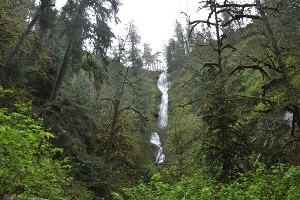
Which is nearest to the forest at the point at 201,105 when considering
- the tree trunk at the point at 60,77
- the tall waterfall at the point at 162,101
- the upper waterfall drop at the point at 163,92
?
the tree trunk at the point at 60,77

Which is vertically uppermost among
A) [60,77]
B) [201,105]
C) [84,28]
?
[84,28]

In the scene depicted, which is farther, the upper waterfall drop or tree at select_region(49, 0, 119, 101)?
the upper waterfall drop

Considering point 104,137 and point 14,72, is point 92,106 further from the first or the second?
point 14,72

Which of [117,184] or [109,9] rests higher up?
[109,9]

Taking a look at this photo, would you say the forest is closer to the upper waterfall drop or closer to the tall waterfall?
the tall waterfall

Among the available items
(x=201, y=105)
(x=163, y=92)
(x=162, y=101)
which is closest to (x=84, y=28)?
(x=201, y=105)

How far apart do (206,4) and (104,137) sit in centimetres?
1031

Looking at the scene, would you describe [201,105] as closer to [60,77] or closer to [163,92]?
[60,77]

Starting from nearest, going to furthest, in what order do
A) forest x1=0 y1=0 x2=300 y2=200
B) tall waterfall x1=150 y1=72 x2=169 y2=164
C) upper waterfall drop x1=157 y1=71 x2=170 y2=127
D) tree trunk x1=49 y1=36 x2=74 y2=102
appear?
forest x1=0 y1=0 x2=300 y2=200 < tree trunk x1=49 y1=36 x2=74 y2=102 < tall waterfall x1=150 y1=72 x2=169 y2=164 < upper waterfall drop x1=157 y1=71 x2=170 y2=127

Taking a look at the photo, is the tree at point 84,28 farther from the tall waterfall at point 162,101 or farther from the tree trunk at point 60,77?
the tall waterfall at point 162,101

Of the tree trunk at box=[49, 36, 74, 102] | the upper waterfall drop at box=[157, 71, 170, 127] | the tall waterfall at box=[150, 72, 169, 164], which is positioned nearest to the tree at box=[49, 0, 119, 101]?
the tree trunk at box=[49, 36, 74, 102]

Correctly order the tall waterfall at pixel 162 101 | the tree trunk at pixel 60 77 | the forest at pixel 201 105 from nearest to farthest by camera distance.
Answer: the forest at pixel 201 105 < the tree trunk at pixel 60 77 < the tall waterfall at pixel 162 101

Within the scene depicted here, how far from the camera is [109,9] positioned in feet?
44.4

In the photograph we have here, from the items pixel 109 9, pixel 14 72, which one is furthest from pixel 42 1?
pixel 109 9
